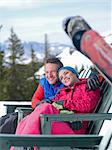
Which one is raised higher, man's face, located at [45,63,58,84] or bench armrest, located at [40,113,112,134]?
man's face, located at [45,63,58,84]

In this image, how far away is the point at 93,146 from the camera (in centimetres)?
267

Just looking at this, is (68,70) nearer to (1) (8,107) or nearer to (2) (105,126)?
(2) (105,126)

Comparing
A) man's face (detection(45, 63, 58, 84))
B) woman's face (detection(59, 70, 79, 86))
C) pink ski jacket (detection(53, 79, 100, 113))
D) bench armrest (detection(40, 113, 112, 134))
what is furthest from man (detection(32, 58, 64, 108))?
bench armrest (detection(40, 113, 112, 134))

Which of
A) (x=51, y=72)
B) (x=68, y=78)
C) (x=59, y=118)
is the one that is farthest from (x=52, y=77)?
(x=59, y=118)

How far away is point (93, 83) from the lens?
3238 mm

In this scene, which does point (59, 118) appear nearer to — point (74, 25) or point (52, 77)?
point (74, 25)

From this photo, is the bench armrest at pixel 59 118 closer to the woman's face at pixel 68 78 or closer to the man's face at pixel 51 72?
the woman's face at pixel 68 78

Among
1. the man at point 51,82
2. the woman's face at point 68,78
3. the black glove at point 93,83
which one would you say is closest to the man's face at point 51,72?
the man at point 51,82

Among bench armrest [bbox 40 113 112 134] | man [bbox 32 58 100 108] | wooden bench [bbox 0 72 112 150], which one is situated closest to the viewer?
wooden bench [bbox 0 72 112 150]

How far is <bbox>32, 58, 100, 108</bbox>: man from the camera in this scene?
3.27 m

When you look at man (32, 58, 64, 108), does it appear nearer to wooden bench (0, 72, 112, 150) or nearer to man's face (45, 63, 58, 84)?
man's face (45, 63, 58, 84)

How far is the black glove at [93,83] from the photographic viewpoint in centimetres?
322

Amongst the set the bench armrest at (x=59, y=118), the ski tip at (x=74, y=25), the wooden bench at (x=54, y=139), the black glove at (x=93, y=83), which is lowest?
the wooden bench at (x=54, y=139)

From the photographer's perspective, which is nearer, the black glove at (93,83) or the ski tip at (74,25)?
→ the ski tip at (74,25)
